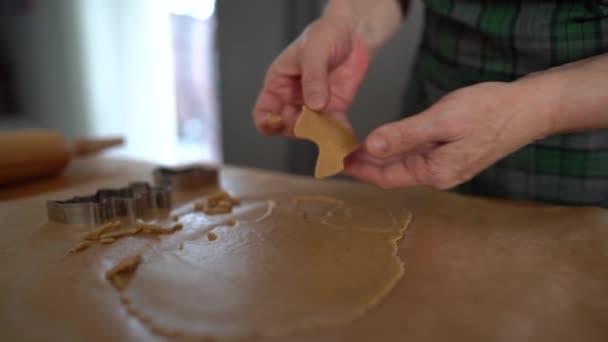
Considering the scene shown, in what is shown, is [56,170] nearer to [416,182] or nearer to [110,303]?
[110,303]

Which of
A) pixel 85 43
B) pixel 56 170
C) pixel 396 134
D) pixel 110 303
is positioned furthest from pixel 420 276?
pixel 85 43

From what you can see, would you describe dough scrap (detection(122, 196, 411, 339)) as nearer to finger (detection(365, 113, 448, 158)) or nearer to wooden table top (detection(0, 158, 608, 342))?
wooden table top (detection(0, 158, 608, 342))

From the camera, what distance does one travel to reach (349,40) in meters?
0.95

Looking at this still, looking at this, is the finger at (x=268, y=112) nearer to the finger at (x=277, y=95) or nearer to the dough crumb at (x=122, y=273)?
the finger at (x=277, y=95)

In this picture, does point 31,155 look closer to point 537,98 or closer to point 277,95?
point 277,95

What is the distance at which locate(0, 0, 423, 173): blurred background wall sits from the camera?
192cm

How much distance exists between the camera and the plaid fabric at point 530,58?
822 millimetres

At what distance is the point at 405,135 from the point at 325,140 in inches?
6.6

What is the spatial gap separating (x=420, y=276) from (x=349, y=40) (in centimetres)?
58

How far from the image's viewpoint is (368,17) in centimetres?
101

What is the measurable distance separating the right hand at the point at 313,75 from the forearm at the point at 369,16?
22 millimetres

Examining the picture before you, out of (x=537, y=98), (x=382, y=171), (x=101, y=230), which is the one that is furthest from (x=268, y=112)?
(x=537, y=98)

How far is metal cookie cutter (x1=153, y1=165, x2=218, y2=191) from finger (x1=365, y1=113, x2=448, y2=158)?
1.71ft

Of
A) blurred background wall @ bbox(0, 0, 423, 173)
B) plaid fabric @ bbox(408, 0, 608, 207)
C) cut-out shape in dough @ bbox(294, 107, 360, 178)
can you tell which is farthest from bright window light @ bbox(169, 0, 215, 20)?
cut-out shape in dough @ bbox(294, 107, 360, 178)
